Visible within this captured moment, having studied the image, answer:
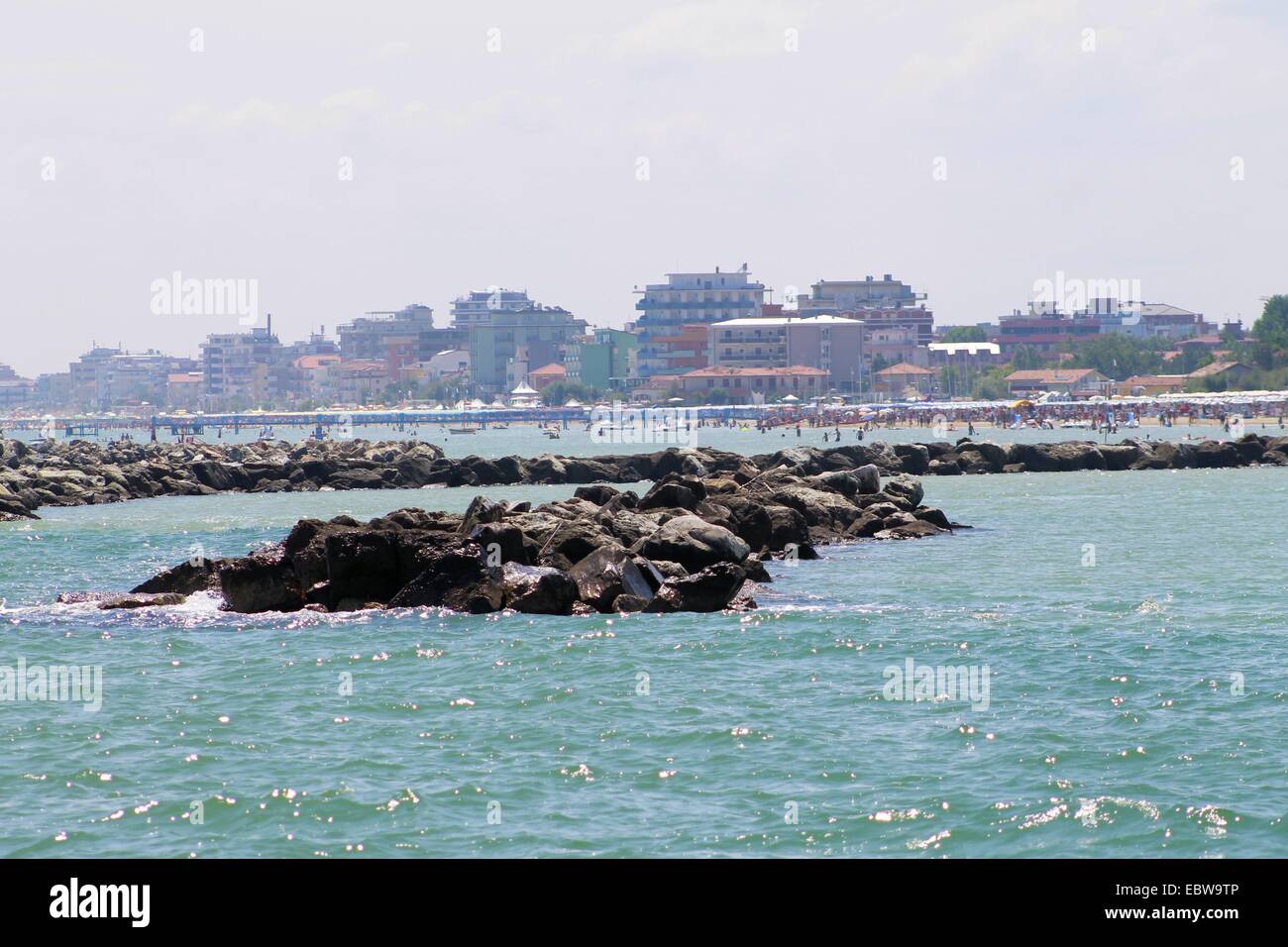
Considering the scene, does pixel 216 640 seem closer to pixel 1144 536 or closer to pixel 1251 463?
pixel 1144 536

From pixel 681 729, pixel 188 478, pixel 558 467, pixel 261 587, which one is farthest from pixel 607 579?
pixel 188 478

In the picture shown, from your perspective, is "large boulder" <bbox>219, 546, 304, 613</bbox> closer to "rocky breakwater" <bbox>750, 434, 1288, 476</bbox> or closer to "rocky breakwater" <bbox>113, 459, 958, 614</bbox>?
"rocky breakwater" <bbox>113, 459, 958, 614</bbox>

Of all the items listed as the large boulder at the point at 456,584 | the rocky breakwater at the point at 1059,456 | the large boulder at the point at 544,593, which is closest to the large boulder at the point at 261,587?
the large boulder at the point at 456,584

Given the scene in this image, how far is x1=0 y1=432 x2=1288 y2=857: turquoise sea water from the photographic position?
12977 mm

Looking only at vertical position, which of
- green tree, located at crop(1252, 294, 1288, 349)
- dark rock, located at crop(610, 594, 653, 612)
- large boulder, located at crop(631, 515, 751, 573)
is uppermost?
green tree, located at crop(1252, 294, 1288, 349)

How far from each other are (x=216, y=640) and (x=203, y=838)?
34.2ft

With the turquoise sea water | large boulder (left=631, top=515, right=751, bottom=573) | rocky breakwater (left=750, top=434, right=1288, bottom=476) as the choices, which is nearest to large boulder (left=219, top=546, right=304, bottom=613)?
the turquoise sea water

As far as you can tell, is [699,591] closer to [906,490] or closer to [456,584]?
Result: [456,584]

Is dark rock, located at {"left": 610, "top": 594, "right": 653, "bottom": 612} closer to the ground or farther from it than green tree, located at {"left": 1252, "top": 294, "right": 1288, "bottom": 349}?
closer to the ground

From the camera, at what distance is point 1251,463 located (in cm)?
7681

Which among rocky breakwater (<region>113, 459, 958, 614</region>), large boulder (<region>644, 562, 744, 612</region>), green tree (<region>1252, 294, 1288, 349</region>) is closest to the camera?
large boulder (<region>644, 562, 744, 612</region>)

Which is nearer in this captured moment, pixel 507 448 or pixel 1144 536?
pixel 1144 536
